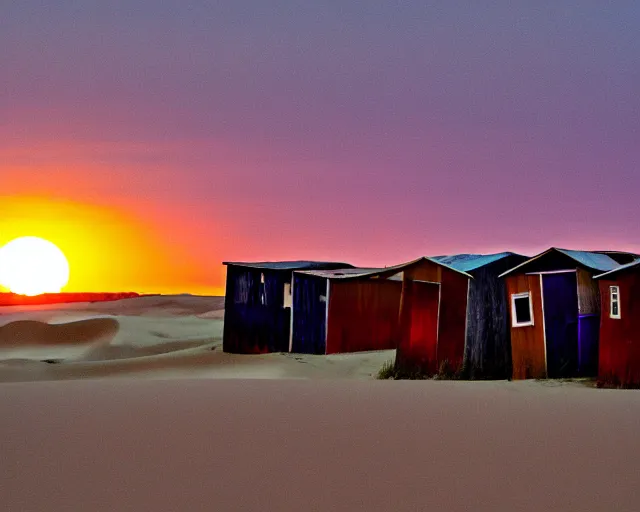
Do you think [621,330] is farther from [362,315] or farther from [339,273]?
[339,273]

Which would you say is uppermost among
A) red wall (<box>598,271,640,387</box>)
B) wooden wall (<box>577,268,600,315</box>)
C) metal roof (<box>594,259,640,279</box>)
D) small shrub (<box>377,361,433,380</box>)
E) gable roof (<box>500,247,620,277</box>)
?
gable roof (<box>500,247,620,277</box>)

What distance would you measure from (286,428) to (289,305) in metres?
15.3

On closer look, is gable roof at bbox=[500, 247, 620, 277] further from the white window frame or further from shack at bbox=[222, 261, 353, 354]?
shack at bbox=[222, 261, 353, 354]

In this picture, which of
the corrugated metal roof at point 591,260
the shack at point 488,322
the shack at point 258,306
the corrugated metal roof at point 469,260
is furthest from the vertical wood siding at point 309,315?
the corrugated metal roof at point 591,260

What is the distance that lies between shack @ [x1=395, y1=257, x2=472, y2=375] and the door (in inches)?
70.3

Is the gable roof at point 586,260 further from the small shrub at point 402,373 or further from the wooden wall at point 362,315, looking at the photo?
the wooden wall at point 362,315

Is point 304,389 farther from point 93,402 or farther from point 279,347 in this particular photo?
point 279,347

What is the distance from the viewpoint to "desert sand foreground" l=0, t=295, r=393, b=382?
69.2 feet

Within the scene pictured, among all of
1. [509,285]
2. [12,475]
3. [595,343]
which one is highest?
[509,285]

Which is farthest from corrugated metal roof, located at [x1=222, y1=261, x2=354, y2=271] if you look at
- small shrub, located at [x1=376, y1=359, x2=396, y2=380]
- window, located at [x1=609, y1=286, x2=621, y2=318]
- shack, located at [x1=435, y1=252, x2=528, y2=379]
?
window, located at [x1=609, y1=286, x2=621, y2=318]

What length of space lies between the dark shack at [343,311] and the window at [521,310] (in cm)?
536

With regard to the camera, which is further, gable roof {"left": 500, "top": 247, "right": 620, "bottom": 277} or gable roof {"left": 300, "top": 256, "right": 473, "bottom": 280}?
gable roof {"left": 300, "top": 256, "right": 473, "bottom": 280}

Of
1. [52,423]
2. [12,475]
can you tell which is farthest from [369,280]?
[12,475]

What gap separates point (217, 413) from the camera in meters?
8.64
